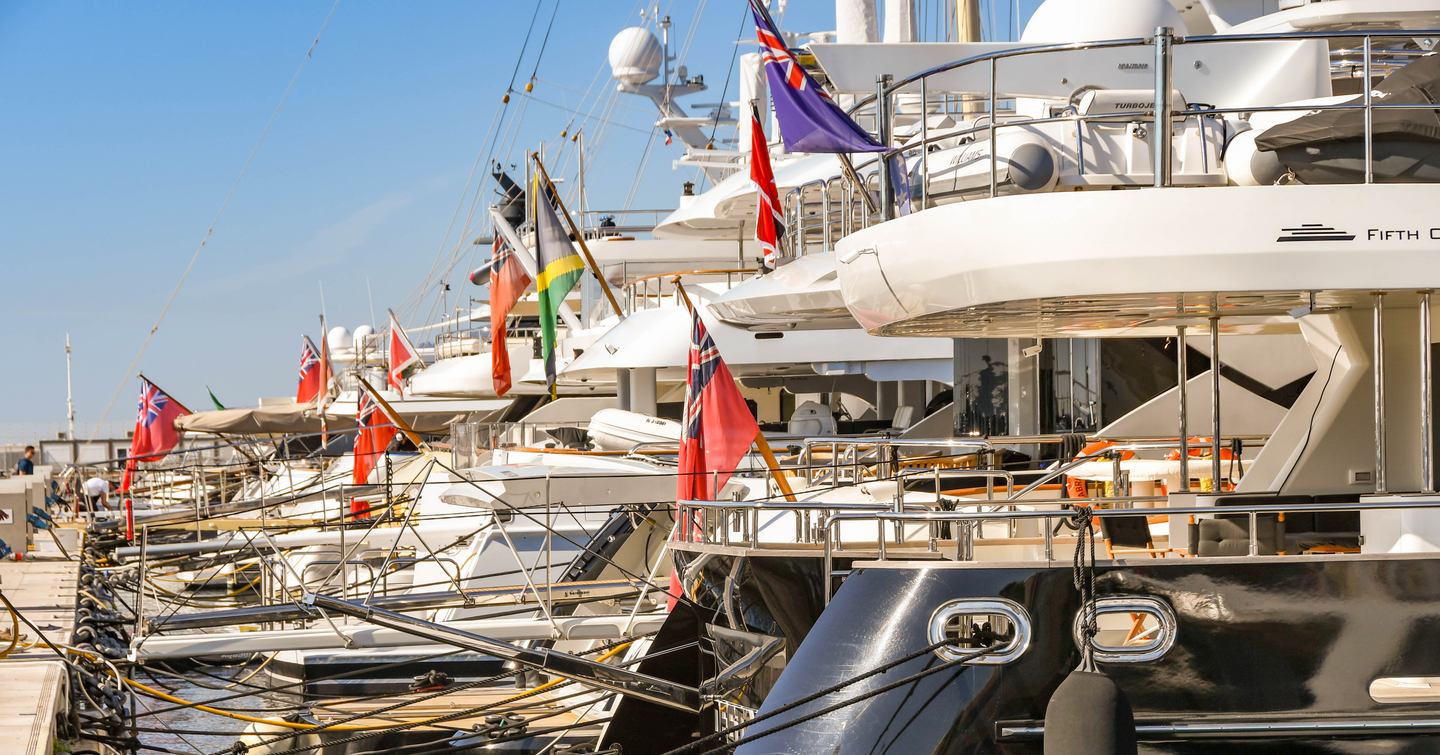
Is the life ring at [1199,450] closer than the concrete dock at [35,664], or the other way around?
the concrete dock at [35,664]

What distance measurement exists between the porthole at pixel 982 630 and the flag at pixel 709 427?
171 inches

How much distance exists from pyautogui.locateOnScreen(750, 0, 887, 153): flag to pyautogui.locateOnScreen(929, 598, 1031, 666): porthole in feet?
12.1

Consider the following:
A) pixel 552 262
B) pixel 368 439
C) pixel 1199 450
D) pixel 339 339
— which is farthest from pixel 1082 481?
pixel 339 339

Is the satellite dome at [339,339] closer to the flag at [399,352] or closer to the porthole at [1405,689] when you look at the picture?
the flag at [399,352]

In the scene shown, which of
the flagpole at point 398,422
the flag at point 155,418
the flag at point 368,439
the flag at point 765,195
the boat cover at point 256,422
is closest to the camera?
the flag at point 765,195

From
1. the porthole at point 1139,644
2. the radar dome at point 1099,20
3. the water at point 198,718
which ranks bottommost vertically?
the water at point 198,718

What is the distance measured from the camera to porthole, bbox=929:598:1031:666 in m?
6.89

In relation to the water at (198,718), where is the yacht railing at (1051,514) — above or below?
above

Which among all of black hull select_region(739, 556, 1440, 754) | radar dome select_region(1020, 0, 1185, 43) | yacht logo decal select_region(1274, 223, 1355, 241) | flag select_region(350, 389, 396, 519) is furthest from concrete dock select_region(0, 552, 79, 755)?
radar dome select_region(1020, 0, 1185, 43)

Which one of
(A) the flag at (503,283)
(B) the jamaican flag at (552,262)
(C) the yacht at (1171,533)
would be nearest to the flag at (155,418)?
(A) the flag at (503,283)

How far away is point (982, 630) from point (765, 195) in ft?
36.7

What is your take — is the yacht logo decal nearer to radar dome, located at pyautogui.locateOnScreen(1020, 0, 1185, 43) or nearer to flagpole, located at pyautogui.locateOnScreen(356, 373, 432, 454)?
radar dome, located at pyautogui.locateOnScreen(1020, 0, 1185, 43)

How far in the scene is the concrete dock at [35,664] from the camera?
32.3 feet

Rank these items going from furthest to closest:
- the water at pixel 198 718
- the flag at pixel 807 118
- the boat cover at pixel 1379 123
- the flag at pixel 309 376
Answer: the flag at pixel 309 376 → the water at pixel 198 718 → the flag at pixel 807 118 → the boat cover at pixel 1379 123
